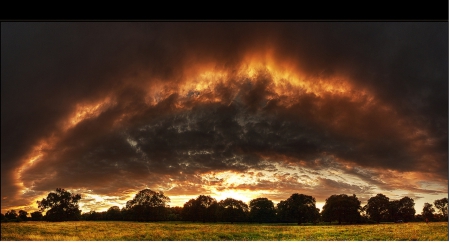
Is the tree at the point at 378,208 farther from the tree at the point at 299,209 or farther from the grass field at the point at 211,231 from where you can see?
the tree at the point at 299,209

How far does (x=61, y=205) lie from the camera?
34.5 feet

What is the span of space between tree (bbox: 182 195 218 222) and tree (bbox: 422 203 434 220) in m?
5.71

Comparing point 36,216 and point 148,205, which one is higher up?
point 148,205

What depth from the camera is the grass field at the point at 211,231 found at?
887 cm

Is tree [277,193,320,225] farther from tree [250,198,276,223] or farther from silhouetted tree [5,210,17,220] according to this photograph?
silhouetted tree [5,210,17,220]

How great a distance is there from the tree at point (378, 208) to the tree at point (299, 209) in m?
1.52

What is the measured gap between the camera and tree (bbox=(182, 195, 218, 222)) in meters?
10.9

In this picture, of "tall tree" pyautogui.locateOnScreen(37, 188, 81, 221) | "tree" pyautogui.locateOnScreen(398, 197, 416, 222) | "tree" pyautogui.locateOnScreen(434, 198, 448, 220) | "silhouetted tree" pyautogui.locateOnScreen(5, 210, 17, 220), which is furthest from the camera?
"tree" pyautogui.locateOnScreen(398, 197, 416, 222)

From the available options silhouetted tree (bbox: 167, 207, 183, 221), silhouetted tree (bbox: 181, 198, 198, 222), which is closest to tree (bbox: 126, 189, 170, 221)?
silhouetted tree (bbox: 167, 207, 183, 221)

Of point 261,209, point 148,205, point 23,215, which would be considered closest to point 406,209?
point 261,209

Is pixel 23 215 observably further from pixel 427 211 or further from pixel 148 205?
pixel 427 211

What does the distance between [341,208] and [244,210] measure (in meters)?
2.89

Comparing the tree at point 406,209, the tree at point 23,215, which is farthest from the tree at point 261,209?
the tree at point 23,215

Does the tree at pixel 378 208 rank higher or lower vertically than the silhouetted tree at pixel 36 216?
higher
